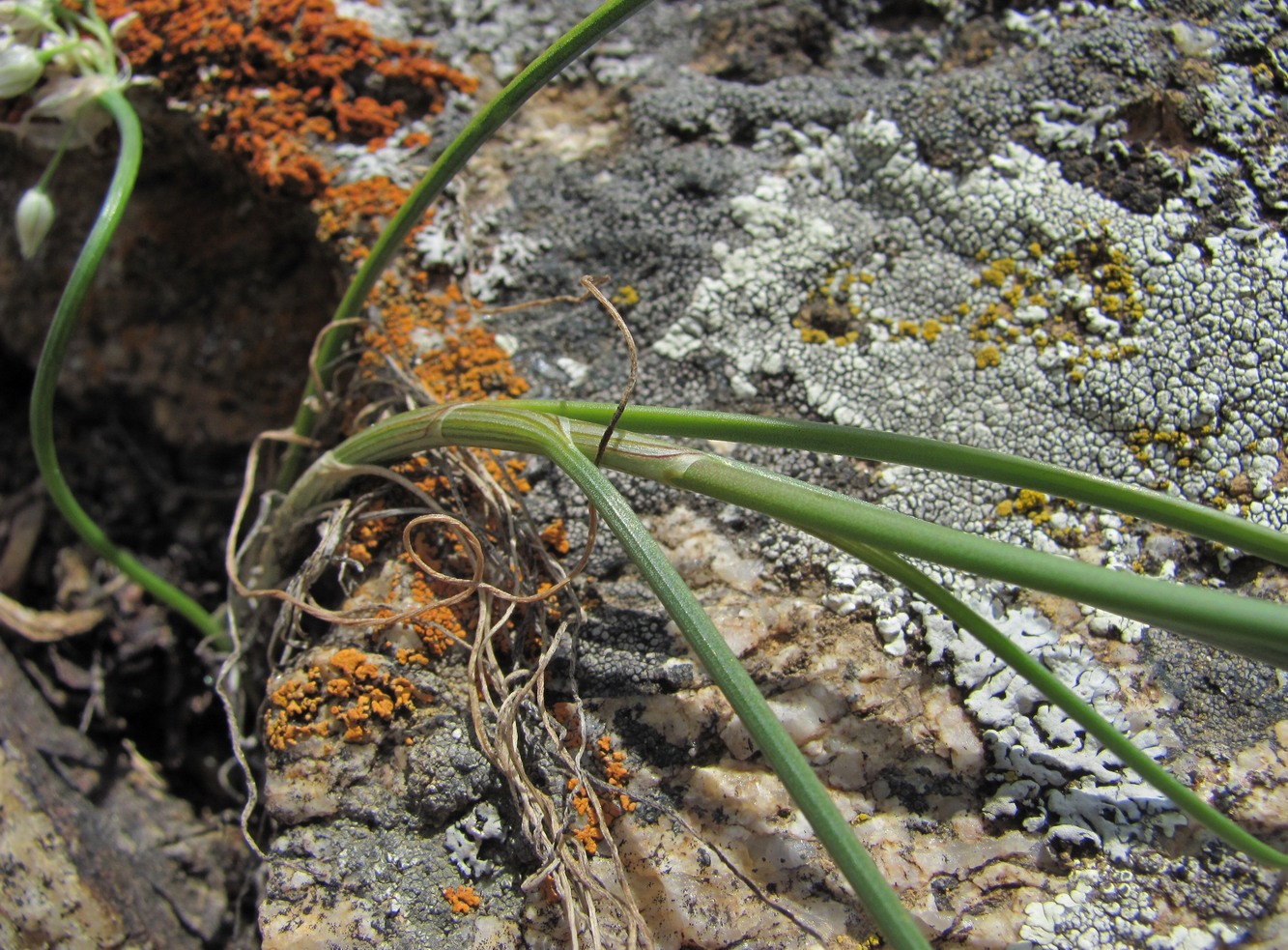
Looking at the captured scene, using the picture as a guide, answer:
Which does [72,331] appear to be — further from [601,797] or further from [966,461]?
[966,461]

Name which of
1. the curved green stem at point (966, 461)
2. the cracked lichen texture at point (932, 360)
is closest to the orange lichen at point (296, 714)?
the cracked lichen texture at point (932, 360)

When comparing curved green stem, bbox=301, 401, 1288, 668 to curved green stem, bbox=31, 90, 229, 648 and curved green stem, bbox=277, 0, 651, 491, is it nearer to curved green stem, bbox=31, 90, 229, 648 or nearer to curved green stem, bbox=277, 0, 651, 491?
curved green stem, bbox=277, 0, 651, 491

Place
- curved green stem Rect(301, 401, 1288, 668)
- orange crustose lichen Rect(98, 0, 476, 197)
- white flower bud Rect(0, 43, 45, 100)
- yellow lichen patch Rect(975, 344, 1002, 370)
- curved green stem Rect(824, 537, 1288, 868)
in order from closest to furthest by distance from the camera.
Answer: curved green stem Rect(301, 401, 1288, 668) < curved green stem Rect(824, 537, 1288, 868) < yellow lichen patch Rect(975, 344, 1002, 370) < white flower bud Rect(0, 43, 45, 100) < orange crustose lichen Rect(98, 0, 476, 197)

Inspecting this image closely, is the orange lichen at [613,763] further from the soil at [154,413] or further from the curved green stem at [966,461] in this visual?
the soil at [154,413]

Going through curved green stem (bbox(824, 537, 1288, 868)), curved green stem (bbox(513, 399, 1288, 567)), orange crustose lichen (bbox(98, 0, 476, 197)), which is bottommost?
curved green stem (bbox(824, 537, 1288, 868))

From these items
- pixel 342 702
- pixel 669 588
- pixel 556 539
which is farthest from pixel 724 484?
pixel 342 702

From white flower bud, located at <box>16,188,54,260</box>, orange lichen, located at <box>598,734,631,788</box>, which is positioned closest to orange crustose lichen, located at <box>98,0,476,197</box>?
white flower bud, located at <box>16,188,54,260</box>
